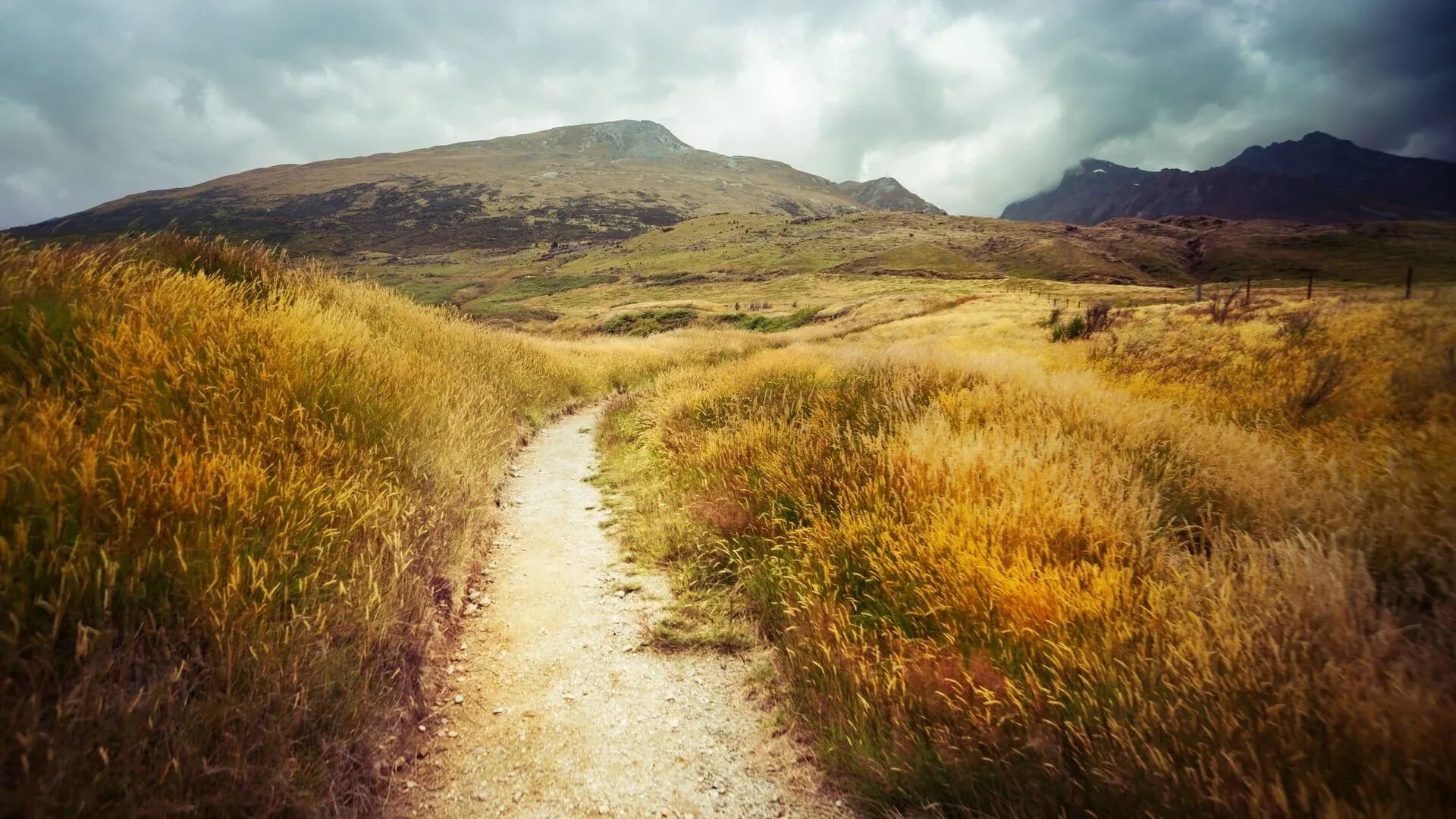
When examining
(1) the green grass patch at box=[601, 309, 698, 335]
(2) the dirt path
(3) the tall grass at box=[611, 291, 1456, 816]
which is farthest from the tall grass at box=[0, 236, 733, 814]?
(1) the green grass patch at box=[601, 309, 698, 335]

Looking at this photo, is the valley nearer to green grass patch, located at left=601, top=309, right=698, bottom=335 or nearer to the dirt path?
the dirt path

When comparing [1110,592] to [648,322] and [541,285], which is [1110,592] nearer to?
[648,322]

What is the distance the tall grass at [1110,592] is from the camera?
1729mm

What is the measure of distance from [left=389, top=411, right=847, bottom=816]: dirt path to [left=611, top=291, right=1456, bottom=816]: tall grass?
16.0 inches

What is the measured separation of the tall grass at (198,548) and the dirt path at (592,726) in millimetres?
360

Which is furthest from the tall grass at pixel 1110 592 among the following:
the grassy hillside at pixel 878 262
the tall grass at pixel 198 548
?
the grassy hillside at pixel 878 262

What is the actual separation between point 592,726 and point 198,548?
209 centimetres

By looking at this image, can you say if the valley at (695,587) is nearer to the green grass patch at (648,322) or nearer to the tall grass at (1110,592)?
the tall grass at (1110,592)

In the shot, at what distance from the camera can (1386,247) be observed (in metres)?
89.7

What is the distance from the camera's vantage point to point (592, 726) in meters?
3.08

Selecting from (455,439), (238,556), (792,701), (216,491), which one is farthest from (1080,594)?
(455,439)

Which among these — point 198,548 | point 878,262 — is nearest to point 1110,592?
point 198,548

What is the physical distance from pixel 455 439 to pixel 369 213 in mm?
207833

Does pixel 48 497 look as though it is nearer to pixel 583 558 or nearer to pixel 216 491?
pixel 216 491
